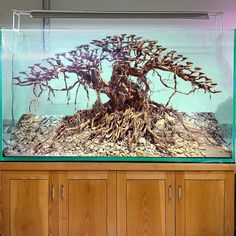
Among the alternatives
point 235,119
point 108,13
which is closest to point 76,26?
point 108,13

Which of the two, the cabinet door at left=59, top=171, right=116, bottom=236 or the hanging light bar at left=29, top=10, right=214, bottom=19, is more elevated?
the hanging light bar at left=29, top=10, right=214, bottom=19

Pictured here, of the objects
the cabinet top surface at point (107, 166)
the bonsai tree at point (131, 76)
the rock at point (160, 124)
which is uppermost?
the bonsai tree at point (131, 76)

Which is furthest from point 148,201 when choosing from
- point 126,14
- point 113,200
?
point 126,14

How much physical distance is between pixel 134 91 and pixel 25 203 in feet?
3.51

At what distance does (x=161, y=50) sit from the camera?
8.36ft

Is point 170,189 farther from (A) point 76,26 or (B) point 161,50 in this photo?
(A) point 76,26

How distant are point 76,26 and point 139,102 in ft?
3.61

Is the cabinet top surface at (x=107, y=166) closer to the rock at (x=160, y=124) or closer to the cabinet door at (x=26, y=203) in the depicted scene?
the cabinet door at (x=26, y=203)

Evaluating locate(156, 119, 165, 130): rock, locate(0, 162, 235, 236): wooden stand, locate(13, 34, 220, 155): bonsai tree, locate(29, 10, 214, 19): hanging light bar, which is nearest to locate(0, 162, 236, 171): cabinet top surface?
locate(0, 162, 235, 236): wooden stand

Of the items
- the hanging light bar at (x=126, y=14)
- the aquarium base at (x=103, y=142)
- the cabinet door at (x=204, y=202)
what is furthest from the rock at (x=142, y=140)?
the hanging light bar at (x=126, y=14)

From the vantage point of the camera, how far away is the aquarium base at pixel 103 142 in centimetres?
254

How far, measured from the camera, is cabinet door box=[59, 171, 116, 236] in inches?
101

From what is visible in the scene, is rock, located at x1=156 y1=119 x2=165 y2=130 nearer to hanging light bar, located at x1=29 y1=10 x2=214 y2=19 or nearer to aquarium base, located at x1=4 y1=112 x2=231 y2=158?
aquarium base, located at x1=4 y1=112 x2=231 y2=158

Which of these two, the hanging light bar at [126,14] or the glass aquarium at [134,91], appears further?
the hanging light bar at [126,14]
